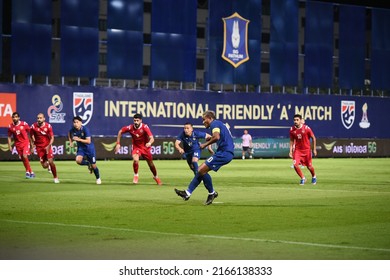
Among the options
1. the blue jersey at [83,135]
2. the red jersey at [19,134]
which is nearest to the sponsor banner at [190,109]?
the red jersey at [19,134]

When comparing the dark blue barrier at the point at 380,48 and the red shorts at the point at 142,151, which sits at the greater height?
the dark blue barrier at the point at 380,48

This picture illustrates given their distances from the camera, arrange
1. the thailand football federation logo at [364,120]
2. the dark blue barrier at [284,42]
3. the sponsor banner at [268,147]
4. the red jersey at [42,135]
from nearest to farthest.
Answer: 1. the red jersey at [42,135]
2. the sponsor banner at [268,147]
3. the dark blue barrier at [284,42]
4. the thailand football federation logo at [364,120]

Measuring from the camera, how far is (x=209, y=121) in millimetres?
20438

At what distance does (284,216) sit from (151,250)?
5.93m

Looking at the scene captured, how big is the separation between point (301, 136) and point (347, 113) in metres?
38.1

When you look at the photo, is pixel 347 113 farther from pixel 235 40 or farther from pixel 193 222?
pixel 193 222

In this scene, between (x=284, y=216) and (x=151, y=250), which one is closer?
(x=151, y=250)

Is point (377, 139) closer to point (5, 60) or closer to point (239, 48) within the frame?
point (239, 48)

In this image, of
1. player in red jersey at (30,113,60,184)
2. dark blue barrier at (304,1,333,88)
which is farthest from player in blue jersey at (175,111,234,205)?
dark blue barrier at (304,1,333,88)

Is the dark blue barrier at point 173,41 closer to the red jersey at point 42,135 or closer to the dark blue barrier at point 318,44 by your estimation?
the dark blue barrier at point 318,44

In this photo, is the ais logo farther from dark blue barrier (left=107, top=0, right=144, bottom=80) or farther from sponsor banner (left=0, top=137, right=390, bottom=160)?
dark blue barrier (left=107, top=0, right=144, bottom=80)

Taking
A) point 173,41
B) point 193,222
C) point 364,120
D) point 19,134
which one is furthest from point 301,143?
point 364,120

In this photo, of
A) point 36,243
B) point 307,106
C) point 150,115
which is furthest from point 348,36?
point 36,243

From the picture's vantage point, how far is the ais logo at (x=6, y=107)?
169ft
